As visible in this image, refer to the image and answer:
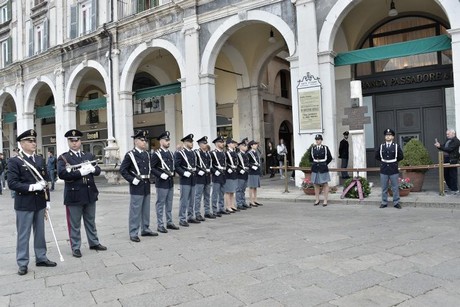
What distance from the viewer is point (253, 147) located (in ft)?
36.4

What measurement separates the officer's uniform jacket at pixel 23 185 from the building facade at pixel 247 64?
8473 millimetres

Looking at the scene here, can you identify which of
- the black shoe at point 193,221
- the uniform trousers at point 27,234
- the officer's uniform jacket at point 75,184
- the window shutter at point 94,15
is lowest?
the black shoe at point 193,221

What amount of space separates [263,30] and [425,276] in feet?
53.2

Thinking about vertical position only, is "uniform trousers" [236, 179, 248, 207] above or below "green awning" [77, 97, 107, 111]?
below

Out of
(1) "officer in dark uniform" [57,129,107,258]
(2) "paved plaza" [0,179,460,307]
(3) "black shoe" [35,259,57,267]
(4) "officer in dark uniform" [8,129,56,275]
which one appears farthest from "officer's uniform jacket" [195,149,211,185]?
(3) "black shoe" [35,259,57,267]

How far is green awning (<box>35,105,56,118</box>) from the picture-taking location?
2550cm

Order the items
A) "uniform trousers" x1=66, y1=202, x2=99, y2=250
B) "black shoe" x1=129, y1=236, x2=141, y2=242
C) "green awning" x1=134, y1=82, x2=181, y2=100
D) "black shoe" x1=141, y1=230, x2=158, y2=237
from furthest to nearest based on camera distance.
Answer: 1. "green awning" x1=134, y1=82, x2=181, y2=100
2. "black shoe" x1=141, y1=230, x2=158, y2=237
3. "black shoe" x1=129, y1=236, x2=141, y2=242
4. "uniform trousers" x1=66, y1=202, x2=99, y2=250

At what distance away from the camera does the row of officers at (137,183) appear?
556 centimetres

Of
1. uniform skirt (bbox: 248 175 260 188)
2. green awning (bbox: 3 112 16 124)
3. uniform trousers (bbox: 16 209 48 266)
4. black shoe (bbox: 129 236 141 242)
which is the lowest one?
black shoe (bbox: 129 236 141 242)

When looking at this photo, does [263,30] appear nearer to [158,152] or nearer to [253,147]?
[253,147]

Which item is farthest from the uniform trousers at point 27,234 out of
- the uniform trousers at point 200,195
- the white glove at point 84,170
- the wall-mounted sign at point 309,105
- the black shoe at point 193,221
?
the wall-mounted sign at point 309,105

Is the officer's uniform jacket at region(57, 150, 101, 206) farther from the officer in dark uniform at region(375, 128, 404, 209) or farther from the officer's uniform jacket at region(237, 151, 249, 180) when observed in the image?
the officer in dark uniform at region(375, 128, 404, 209)

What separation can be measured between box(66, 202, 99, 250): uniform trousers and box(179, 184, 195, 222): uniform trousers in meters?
2.27

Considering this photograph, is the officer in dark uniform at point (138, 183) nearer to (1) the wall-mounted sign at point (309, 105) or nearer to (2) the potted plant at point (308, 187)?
(2) the potted plant at point (308, 187)
